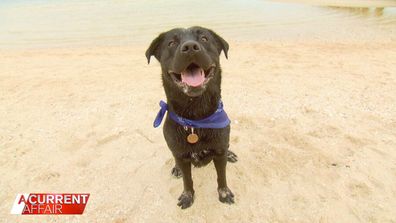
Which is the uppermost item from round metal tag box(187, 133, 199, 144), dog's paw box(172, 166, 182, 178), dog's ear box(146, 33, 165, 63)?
dog's ear box(146, 33, 165, 63)

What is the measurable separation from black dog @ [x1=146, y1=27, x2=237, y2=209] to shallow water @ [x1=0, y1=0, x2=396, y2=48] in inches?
335

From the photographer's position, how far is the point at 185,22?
1374 centimetres

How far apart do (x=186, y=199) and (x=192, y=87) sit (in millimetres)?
1569

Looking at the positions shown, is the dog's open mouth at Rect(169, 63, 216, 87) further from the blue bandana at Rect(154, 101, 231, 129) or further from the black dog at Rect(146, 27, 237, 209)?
the blue bandana at Rect(154, 101, 231, 129)

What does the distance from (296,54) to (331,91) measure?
111 inches

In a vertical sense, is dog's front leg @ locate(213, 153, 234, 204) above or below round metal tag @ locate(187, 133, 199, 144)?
below

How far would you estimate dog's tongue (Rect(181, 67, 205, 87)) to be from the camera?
2528 millimetres

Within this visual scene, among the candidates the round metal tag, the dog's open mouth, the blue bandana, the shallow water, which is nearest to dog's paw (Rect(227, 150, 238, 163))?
the blue bandana

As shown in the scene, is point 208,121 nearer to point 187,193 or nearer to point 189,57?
point 189,57

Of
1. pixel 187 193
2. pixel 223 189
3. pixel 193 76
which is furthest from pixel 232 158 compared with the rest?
pixel 193 76

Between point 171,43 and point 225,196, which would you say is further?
point 225,196

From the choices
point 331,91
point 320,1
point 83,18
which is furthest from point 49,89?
point 320,1

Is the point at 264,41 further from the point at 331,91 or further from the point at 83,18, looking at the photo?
the point at 83,18

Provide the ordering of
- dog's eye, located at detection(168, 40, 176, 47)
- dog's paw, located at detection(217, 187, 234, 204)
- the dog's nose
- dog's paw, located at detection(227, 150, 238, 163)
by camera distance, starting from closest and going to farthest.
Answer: the dog's nose
dog's eye, located at detection(168, 40, 176, 47)
dog's paw, located at detection(217, 187, 234, 204)
dog's paw, located at detection(227, 150, 238, 163)
